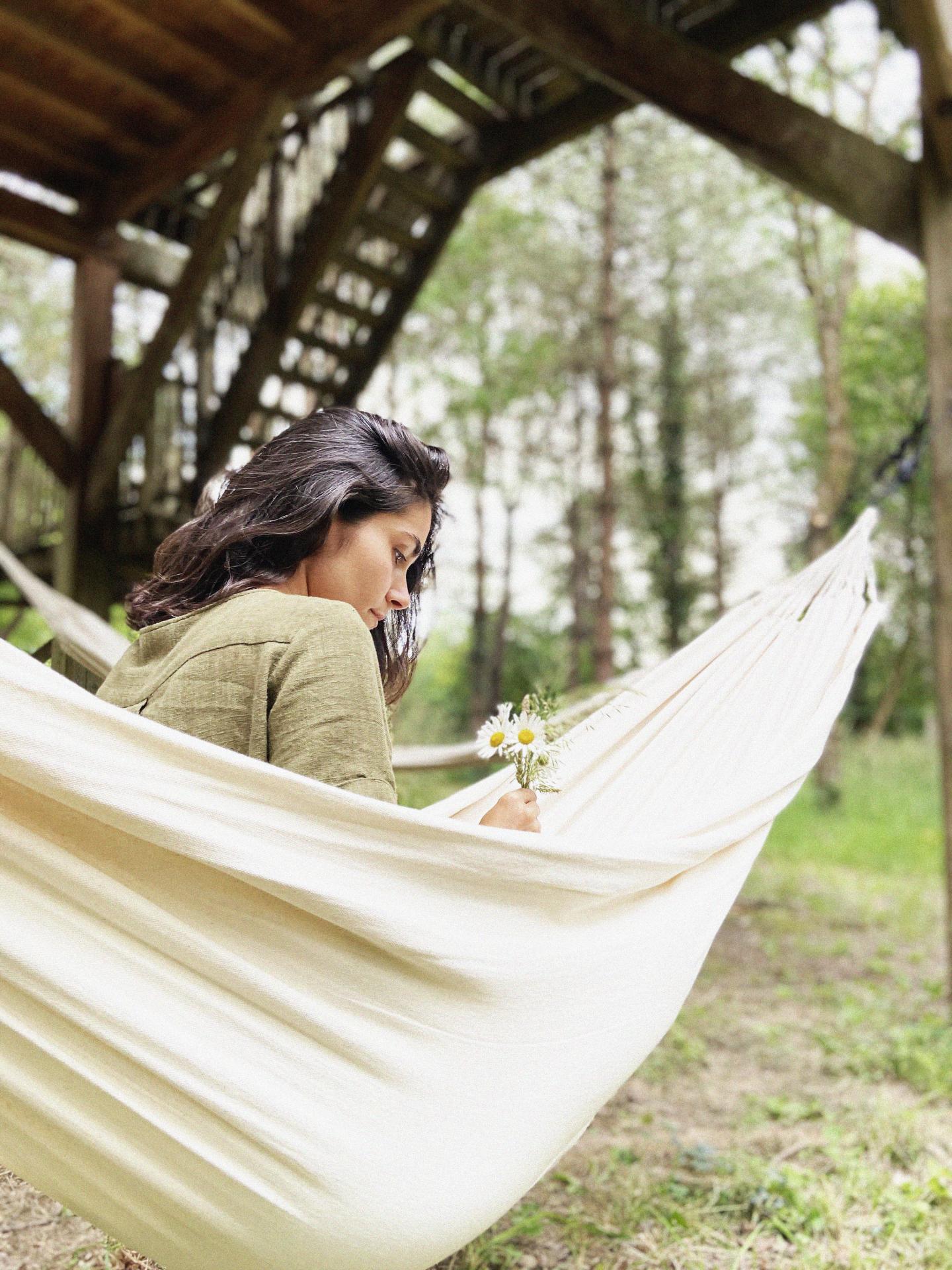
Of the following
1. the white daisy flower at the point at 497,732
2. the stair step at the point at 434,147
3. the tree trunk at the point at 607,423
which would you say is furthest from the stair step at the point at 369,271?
the white daisy flower at the point at 497,732

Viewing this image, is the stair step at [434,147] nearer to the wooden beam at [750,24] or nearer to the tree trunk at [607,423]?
the wooden beam at [750,24]

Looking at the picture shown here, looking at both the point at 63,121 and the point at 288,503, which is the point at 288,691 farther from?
the point at 63,121

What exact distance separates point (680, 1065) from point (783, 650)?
148cm

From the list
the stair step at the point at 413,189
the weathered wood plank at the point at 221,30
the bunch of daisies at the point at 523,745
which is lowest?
the bunch of daisies at the point at 523,745

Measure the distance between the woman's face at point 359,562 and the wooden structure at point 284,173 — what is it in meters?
1.85

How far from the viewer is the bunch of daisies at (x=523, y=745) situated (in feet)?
3.52

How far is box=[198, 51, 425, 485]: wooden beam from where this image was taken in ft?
11.2

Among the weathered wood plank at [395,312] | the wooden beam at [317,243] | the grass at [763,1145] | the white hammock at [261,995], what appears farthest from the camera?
the weathered wood plank at [395,312]

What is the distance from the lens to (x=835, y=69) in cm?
628

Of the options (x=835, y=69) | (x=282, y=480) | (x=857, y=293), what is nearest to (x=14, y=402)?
(x=282, y=480)

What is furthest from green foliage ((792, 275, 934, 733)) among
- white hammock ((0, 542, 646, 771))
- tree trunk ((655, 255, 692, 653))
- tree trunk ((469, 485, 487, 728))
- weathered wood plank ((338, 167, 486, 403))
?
white hammock ((0, 542, 646, 771))

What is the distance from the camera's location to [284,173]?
3826 millimetres

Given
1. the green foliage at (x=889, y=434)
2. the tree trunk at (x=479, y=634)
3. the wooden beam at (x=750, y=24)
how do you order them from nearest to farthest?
the wooden beam at (x=750, y=24), the tree trunk at (x=479, y=634), the green foliage at (x=889, y=434)

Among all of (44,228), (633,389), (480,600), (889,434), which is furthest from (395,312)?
→ (889,434)
